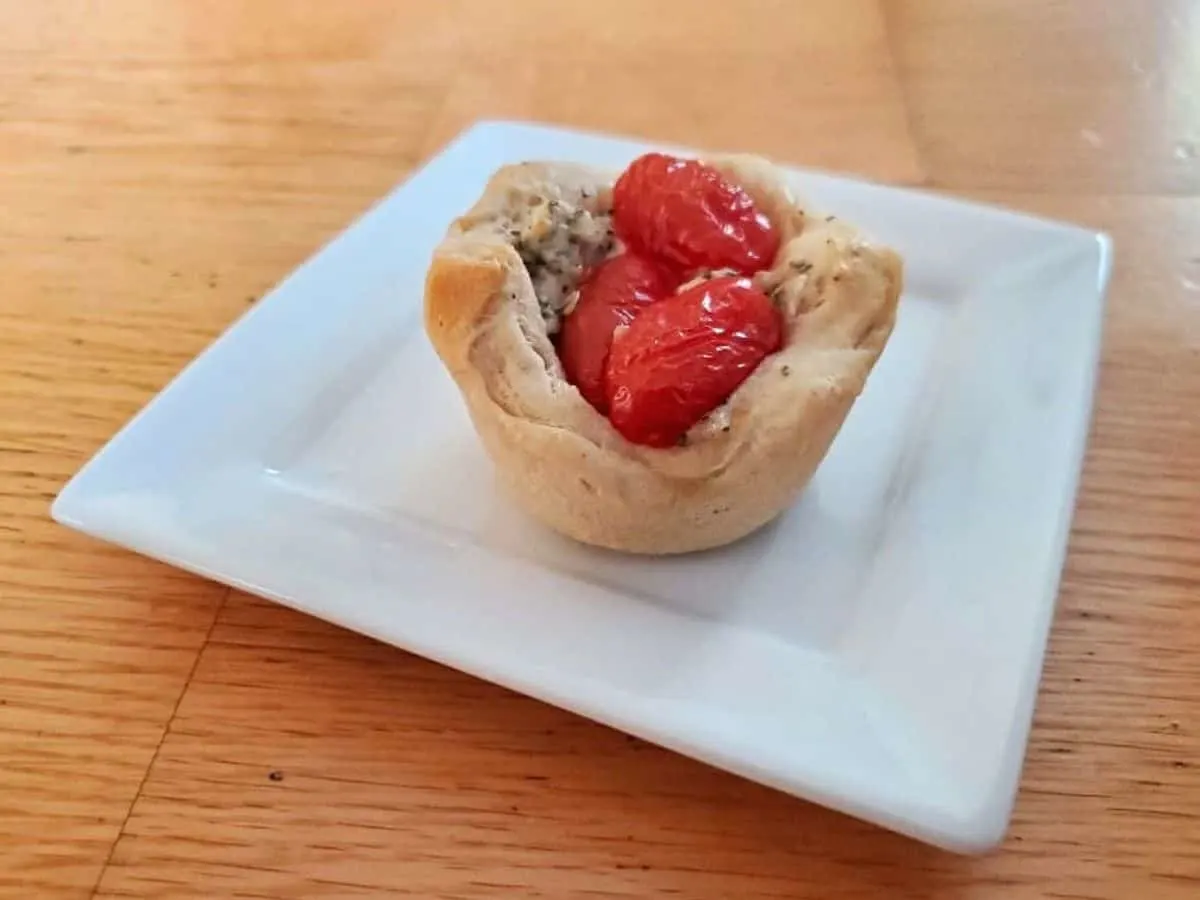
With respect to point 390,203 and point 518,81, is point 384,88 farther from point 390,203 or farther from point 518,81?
point 390,203

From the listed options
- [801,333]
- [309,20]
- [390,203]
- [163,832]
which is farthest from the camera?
[309,20]

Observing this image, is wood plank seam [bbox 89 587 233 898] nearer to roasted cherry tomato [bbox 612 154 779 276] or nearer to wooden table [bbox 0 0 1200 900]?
wooden table [bbox 0 0 1200 900]

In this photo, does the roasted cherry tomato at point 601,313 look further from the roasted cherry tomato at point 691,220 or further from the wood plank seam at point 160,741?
the wood plank seam at point 160,741

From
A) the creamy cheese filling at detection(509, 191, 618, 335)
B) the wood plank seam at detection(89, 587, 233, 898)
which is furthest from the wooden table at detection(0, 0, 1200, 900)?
the creamy cheese filling at detection(509, 191, 618, 335)

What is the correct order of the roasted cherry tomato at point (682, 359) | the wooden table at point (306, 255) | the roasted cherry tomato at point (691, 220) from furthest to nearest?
the roasted cherry tomato at point (691, 220) → the roasted cherry tomato at point (682, 359) → the wooden table at point (306, 255)

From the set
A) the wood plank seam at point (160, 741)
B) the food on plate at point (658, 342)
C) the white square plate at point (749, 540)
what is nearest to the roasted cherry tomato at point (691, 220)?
the food on plate at point (658, 342)

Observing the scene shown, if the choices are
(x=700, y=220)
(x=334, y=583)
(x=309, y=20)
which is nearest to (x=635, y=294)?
(x=700, y=220)
